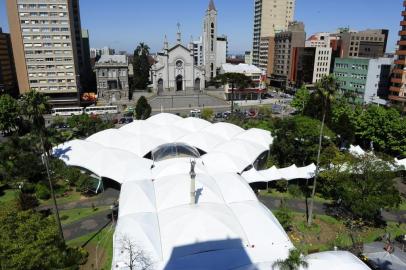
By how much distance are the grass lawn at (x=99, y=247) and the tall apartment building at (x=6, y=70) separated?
93.6 meters

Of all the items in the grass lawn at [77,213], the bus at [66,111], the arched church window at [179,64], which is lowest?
the grass lawn at [77,213]

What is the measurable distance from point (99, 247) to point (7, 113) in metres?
47.1

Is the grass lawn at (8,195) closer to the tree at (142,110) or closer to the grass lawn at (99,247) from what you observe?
the grass lawn at (99,247)

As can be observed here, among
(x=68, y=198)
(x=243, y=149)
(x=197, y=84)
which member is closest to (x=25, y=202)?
Answer: (x=68, y=198)

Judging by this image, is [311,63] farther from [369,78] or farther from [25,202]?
[25,202]

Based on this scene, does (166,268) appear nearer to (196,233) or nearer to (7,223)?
(196,233)

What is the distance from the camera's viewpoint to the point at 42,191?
3888 cm

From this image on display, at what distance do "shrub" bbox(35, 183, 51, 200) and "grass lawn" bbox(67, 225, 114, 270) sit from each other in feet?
36.4

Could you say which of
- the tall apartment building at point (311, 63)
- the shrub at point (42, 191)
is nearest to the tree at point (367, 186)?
the shrub at point (42, 191)

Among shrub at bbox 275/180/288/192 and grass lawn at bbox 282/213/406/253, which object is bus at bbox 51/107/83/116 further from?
grass lawn at bbox 282/213/406/253

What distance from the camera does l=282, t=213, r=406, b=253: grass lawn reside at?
30328 millimetres

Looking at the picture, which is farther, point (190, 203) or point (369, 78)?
point (369, 78)

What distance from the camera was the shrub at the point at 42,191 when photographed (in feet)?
127

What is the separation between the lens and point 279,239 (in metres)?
25.7
